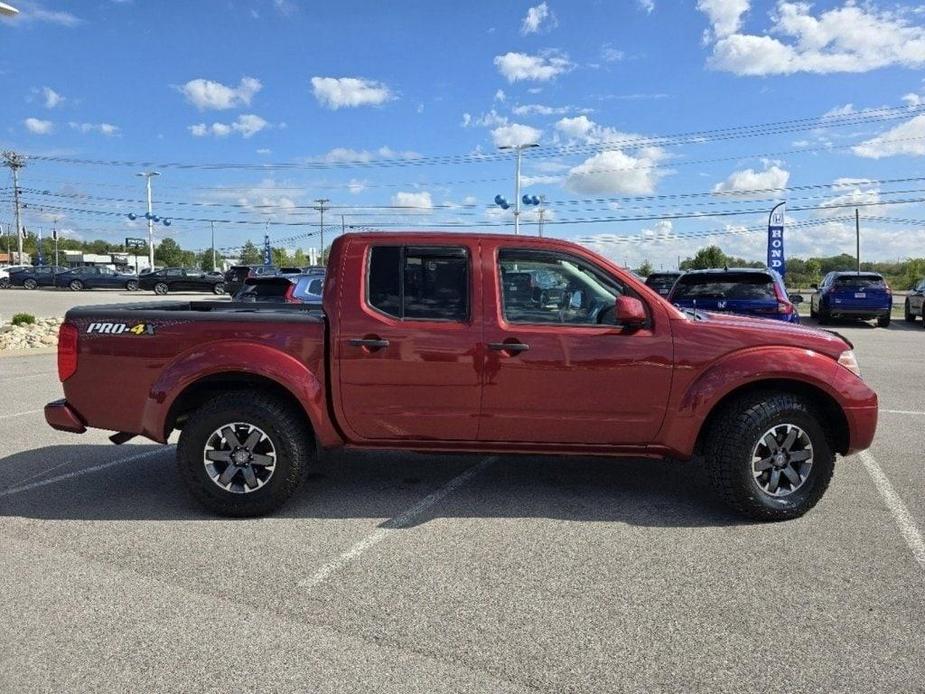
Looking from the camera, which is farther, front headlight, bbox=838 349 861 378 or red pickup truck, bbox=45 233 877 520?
front headlight, bbox=838 349 861 378

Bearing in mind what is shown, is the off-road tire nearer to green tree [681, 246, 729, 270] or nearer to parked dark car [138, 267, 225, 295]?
parked dark car [138, 267, 225, 295]

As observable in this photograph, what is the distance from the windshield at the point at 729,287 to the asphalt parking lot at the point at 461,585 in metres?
5.34

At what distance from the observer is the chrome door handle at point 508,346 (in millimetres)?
4332

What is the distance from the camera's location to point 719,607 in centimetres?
333

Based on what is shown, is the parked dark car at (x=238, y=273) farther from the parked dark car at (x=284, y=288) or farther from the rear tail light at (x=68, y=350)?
the rear tail light at (x=68, y=350)

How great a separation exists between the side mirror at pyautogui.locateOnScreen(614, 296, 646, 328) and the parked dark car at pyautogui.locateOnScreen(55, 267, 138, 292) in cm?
4537

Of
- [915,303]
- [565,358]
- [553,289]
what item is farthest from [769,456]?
[915,303]

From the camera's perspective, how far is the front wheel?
4.34 m

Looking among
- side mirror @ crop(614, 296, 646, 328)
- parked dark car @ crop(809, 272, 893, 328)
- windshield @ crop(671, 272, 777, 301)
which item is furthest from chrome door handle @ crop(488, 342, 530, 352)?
parked dark car @ crop(809, 272, 893, 328)

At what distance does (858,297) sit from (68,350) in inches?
881

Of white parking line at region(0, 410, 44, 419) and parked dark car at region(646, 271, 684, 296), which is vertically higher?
parked dark car at region(646, 271, 684, 296)

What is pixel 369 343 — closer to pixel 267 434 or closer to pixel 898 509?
pixel 267 434

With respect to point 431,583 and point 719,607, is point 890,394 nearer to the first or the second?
point 719,607

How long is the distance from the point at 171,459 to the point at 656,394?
13.3ft
